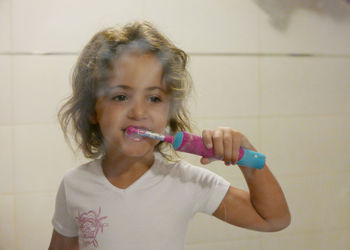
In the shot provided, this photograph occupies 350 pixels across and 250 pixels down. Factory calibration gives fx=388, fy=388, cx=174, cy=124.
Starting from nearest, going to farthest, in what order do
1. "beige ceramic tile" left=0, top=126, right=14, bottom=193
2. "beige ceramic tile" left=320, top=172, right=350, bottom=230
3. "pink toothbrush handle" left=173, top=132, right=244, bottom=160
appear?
"pink toothbrush handle" left=173, top=132, right=244, bottom=160
"beige ceramic tile" left=0, top=126, right=14, bottom=193
"beige ceramic tile" left=320, top=172, right=350, bottom=230

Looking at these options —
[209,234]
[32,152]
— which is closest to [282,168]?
[209,234]

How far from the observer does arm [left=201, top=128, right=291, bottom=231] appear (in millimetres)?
498

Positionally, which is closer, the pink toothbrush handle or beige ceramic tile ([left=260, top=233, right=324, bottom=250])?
the pink toothbrush handle

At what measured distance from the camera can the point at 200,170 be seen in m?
0.58

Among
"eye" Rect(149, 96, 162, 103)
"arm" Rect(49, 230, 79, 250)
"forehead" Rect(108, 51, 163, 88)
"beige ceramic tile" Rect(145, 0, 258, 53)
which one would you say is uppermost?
"beige ceramic tile" Rect(145, 0, 258, 53)

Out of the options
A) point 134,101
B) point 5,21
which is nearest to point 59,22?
point 5,21

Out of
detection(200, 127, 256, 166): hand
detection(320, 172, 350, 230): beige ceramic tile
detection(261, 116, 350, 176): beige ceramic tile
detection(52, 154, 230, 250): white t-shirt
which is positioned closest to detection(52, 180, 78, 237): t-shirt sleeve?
detection(52, 154, 230, 250): white t-shirt

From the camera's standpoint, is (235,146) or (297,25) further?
(297,25)

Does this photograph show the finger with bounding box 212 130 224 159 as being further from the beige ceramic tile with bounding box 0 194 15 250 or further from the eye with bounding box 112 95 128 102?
the beige ceramic tile with bounding box 0 194 15 250

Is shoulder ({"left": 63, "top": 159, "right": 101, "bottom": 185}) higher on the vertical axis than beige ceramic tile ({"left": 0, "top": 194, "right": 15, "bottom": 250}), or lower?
higher

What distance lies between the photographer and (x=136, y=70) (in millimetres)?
509

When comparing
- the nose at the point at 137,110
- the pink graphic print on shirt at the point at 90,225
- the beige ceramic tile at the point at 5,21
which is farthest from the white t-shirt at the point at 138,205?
the beige ceramic tile at the point at 5,21

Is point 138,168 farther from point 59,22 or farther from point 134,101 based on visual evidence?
point 59,22

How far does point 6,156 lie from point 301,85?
491 mm
